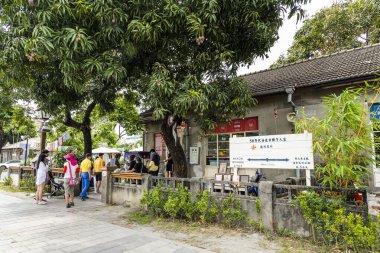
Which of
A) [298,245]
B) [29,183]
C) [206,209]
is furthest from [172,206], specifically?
[29,183]

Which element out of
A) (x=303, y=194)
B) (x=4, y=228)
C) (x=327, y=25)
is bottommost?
(x=4, y=228)

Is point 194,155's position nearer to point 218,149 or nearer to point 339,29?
point 218,149

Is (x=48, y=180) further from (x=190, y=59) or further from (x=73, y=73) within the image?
(x=190, y=59)

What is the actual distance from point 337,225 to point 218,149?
7161 millimetres

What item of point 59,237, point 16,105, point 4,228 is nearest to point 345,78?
point 59,237

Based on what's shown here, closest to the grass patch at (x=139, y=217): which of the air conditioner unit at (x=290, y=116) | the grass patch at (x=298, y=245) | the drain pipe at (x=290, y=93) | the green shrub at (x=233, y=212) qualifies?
the green shrub at (x=233, y=212)

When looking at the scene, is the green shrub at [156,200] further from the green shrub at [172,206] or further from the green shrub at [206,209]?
the green shrub at [206,209]

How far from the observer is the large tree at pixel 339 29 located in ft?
51.5

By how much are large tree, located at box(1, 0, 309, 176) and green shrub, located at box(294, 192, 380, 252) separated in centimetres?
366

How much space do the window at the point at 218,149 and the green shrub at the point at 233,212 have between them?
4935 mm

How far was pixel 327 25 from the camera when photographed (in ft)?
54.5

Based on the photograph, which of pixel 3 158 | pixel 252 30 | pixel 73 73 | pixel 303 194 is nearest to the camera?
pixel 303 194

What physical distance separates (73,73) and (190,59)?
3.05 meters

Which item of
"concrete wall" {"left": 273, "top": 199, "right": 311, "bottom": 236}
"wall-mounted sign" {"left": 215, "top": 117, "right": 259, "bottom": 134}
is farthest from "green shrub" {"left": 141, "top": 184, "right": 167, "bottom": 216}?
"wall-mounted sign" {"left": 215, "top": 117, "right": 259, "bottom": 134}
